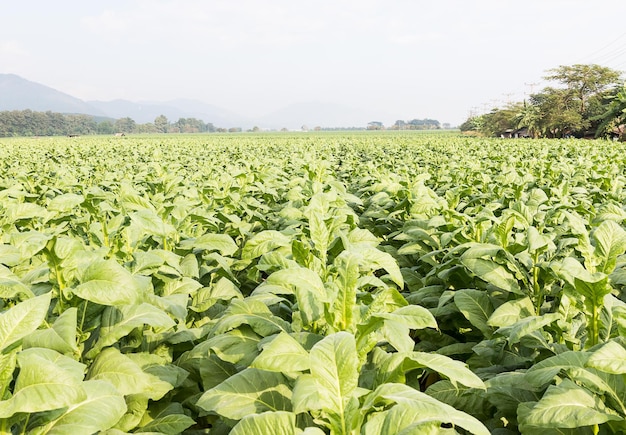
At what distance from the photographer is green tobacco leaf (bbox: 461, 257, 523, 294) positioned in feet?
8.01

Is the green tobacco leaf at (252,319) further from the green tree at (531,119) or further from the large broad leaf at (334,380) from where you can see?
the green tree at (531,119)

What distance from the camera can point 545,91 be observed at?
61.4 meters

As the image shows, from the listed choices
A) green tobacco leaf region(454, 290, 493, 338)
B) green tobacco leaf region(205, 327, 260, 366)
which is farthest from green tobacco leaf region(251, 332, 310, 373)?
green tobacco leaf region(454, 290, 493, 338)

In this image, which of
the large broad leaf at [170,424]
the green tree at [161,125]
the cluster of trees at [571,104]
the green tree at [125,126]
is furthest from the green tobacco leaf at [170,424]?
the green tree at [161,125]

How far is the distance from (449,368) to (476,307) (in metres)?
1.20

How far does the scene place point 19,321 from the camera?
4.33 ft

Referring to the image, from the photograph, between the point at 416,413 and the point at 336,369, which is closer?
the point at 416,413

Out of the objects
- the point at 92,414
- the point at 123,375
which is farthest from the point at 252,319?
the point at 92,414

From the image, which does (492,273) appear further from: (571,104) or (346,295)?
(571,104)

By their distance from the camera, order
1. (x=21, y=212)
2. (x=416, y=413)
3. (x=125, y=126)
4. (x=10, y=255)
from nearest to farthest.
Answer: (x=416, y=413) < (x=10, y=255) < (x=21, y=212) < (x=125, y=126)

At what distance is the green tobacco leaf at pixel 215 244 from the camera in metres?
2.86

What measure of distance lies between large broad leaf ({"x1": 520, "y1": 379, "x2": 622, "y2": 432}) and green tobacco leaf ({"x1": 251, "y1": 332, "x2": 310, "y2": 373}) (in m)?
0.75

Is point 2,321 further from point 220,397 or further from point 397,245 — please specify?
point 397,245

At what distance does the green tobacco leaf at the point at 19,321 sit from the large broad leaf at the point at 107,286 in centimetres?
20
